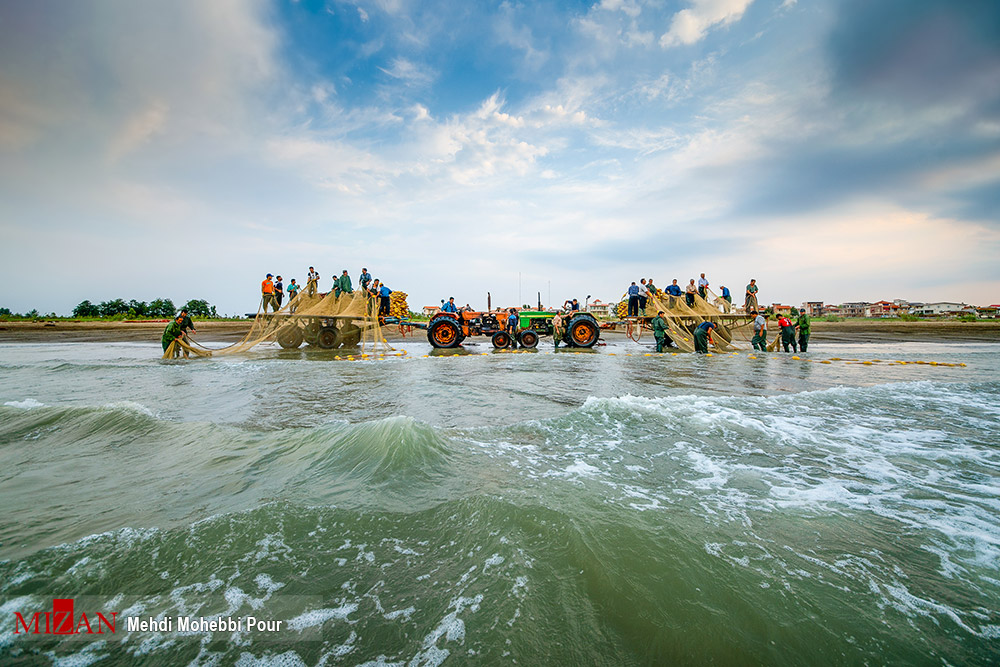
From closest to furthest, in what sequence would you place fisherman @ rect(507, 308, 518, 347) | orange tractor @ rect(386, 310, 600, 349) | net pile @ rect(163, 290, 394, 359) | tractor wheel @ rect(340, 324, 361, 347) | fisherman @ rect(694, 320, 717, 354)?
net pile @ rect(163, 290, 394, 359), fisherman @ rect(694, 320, 717, 354), orange tractor @ rect(386, 310, 600, 349), fisherman @ rect(507, 308, 518, 347), tractor wheel @ rect(340, 324, 361, 347)

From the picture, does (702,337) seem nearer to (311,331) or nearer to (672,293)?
(672,293)

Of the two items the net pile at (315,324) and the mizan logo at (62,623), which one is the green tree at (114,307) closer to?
the net pile at (315,324)

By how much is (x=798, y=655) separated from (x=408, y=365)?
1041 cm

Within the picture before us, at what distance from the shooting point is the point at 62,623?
174cm

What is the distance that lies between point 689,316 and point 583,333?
13.0ft

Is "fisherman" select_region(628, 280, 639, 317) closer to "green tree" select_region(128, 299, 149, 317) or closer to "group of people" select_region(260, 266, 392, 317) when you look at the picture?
"group of people" select_region(260, 266, 392, 317)

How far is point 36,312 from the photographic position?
38281 mm

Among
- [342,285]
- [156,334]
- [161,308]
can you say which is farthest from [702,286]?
[161,308]

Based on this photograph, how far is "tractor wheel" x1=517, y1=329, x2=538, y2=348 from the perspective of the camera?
15.9 metres

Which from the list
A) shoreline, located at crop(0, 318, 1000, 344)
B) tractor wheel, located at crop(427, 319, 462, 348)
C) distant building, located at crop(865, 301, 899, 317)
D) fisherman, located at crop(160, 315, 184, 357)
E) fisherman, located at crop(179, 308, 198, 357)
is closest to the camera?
fisherman, located at crop(160, 315, 184, 357)

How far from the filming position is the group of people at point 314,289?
48.9 feet

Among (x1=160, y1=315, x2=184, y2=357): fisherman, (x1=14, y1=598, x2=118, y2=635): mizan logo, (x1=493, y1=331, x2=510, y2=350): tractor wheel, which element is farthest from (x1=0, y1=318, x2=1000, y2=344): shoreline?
(x1=14, y1=598, x2=118, y2=635): mizan logo

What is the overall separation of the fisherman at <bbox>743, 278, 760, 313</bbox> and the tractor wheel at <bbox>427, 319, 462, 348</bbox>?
37.5ft

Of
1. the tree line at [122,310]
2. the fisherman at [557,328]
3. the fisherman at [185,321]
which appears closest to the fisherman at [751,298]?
the fisherman at [557,328]
